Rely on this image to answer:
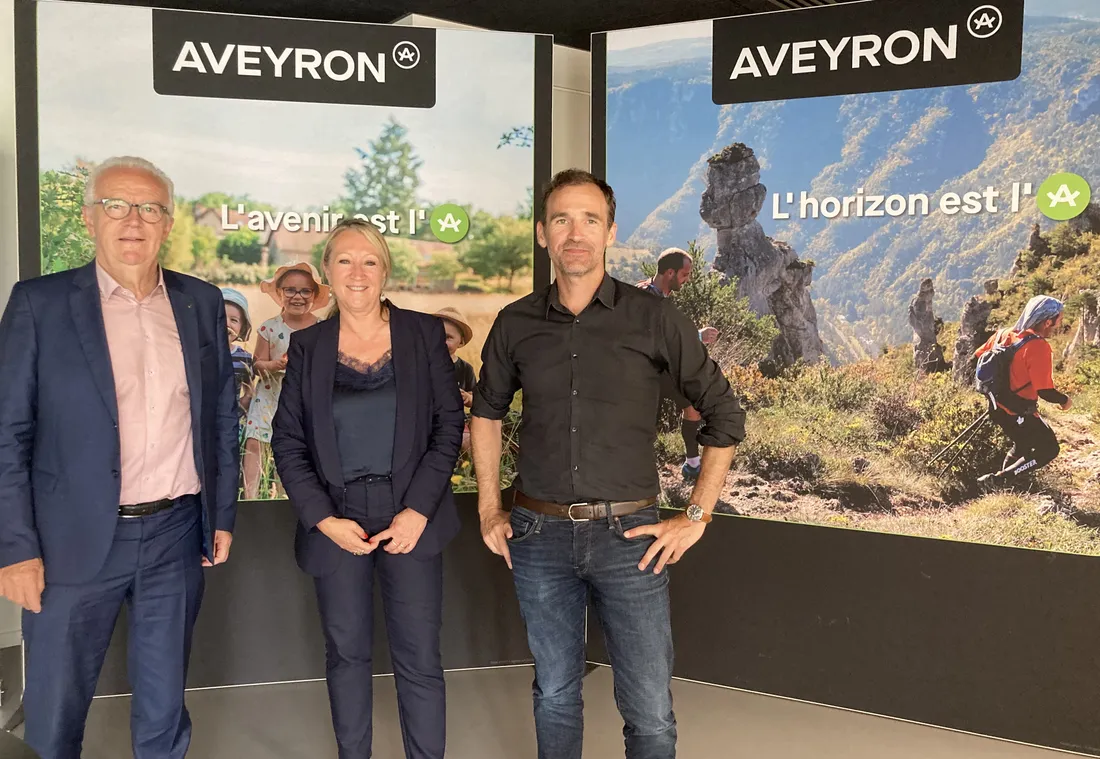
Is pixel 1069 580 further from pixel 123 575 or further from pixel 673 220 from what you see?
pixel 123 575

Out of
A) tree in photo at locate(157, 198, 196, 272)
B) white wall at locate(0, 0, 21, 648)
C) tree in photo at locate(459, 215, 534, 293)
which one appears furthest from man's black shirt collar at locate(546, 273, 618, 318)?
white wall at locate(0, 0, 21, 648)

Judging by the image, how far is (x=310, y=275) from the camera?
380cm

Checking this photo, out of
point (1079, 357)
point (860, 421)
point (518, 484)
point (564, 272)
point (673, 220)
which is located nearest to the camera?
point (564, 272)

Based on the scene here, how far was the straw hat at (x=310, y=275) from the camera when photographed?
3756 mm

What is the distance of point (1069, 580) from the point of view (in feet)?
10.8

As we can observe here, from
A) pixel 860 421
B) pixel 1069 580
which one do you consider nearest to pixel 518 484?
pixel 860 421

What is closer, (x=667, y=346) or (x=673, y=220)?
(x=667, y=346)

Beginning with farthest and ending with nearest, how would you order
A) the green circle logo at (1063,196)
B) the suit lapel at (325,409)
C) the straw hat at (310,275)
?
A: 1. the straw hat at (310,275)
2. the green circle logo at (1063,196)
3. the suit lapel at (325,409)

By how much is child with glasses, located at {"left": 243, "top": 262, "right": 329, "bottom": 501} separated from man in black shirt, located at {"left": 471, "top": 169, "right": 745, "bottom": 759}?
1.51 m

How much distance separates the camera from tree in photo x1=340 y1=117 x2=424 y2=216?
3.83 m

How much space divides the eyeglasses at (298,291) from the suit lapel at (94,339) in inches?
51.7

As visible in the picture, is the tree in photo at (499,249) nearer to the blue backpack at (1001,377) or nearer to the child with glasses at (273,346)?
the child with glasses at (273,346)

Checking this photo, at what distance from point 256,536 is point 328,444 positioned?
4.59 ft

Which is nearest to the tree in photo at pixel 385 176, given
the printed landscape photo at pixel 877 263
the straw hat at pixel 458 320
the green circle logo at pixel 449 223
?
the green circle logo at pixel 449 223
